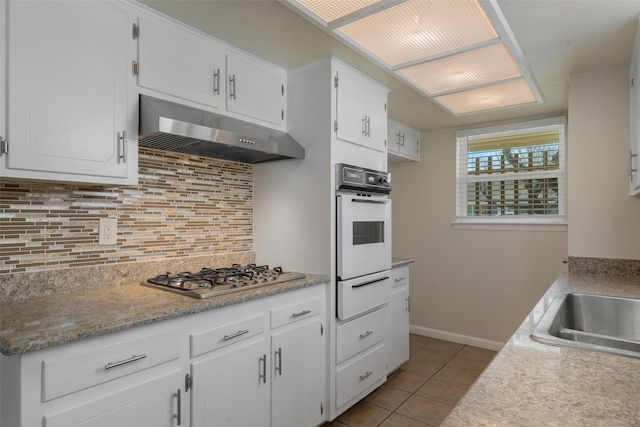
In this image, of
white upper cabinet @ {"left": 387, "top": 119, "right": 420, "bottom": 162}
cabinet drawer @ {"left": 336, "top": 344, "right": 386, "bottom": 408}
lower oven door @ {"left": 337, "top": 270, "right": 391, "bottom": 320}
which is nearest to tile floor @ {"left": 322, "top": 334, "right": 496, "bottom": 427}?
cabinet drawer @ {"left": 336, "top": 344, "right": 386, "bottom": 408}

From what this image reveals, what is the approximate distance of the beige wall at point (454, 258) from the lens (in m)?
3.54

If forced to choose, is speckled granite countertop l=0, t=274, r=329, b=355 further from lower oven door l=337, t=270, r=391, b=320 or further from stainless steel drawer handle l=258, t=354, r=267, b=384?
lower oven door l=337, t=270, r=391, b=320

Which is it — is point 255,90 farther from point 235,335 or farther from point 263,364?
point 263,364

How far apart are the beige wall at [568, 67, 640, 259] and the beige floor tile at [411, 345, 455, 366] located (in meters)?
1.49

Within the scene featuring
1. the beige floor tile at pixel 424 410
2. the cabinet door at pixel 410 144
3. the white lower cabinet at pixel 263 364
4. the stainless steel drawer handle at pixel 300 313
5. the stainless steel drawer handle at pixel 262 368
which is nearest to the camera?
the white lower cabinet at pixel 263 364

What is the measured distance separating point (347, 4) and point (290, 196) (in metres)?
1.22

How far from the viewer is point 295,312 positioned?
211 cm

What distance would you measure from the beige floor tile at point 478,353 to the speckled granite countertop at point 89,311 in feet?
7.95

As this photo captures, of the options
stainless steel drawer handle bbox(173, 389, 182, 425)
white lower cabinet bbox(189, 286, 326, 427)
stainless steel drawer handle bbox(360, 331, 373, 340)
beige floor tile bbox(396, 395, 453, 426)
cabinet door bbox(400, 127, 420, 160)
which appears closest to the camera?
stainless steel drawer handle bbox(173, 389, 182, 425)

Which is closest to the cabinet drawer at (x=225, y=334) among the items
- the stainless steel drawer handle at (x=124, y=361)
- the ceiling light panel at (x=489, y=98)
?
the stainless steel drawer handle at (x=124, y=361)

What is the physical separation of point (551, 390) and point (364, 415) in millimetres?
1915

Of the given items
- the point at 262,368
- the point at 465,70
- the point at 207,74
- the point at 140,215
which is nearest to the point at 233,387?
the point at 262,368

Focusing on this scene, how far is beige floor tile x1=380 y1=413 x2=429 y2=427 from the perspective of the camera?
2375 millimetres

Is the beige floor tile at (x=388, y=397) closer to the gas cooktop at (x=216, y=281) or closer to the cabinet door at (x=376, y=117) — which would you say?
the gas cooktop at (x=216, y=281)
